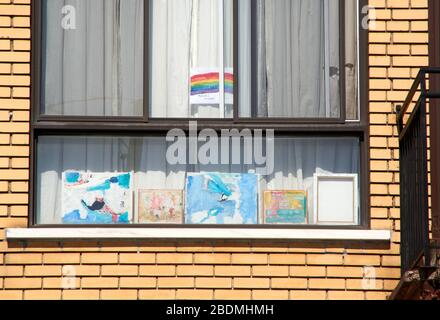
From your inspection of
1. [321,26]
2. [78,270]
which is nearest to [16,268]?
[78,270]

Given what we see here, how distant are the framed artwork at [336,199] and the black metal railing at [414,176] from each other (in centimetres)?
40

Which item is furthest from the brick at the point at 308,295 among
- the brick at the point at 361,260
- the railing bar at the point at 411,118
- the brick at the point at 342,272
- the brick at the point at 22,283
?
the brick at the point at 22,283

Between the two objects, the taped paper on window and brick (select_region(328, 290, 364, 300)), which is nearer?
brick (select_region(328, 290, 364, 300))

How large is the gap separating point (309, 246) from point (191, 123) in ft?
4.22

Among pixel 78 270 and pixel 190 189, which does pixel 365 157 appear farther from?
pixel 78 270

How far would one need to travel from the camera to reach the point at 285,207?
9.65 metres

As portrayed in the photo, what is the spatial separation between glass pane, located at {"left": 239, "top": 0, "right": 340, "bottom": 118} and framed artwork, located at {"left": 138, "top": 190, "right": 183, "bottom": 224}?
82 centimetres

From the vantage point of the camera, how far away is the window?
9.62 meters

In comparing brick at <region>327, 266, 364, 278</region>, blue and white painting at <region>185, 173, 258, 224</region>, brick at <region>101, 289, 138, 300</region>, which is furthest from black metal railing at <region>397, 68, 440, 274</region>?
brick at <region>101, 289, 138, 300</region>

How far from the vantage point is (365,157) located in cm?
962

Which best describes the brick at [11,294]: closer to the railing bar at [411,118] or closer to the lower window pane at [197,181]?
the lower window pane at [197,181]

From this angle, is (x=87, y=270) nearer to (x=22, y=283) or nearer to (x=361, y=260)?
(x=22, y=283)

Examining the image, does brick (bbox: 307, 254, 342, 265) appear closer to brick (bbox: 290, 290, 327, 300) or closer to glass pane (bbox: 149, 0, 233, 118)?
brick (bbox: 290, 290, 327, 300)

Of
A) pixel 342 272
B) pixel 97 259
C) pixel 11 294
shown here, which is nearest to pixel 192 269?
pixel 97 259
